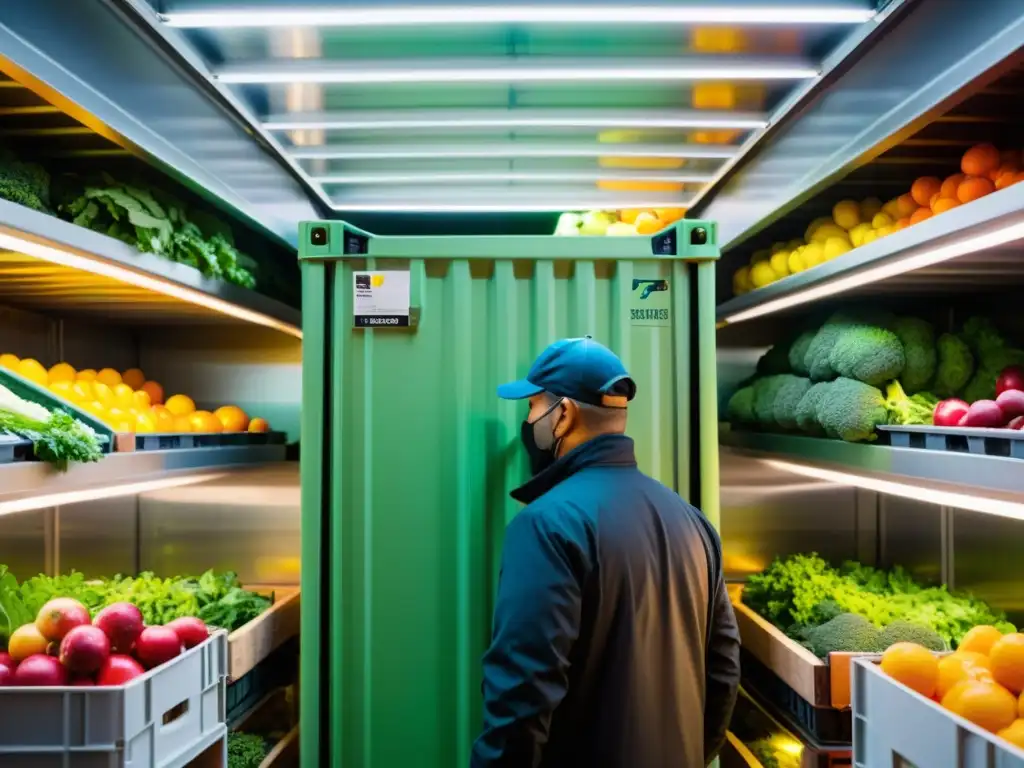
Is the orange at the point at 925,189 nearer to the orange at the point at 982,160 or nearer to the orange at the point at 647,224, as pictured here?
the orange at the point at 982,160

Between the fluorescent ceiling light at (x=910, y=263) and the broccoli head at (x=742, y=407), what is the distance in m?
0.65

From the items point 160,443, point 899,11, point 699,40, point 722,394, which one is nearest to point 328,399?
point 160,443

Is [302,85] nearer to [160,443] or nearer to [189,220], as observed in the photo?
[189,220]

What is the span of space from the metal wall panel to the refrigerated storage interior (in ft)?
0.04

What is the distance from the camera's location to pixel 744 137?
3.19 meters

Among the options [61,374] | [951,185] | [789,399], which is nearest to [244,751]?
[61,374]

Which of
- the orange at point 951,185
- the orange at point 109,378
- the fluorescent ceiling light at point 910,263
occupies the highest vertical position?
the orange at point 951,185

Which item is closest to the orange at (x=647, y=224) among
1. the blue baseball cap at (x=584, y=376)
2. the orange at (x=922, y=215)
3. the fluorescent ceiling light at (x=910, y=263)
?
the fluorescent ceiling light at (x=910, y=263)

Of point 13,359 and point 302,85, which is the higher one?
point 302,85

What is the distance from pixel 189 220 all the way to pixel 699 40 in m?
2.11

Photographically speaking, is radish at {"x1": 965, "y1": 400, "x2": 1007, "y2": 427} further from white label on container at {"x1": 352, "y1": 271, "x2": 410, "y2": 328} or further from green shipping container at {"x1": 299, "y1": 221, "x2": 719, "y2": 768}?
white label on container at {"x1": 352, "y1": 271, "x2": 410, "y2": 328}

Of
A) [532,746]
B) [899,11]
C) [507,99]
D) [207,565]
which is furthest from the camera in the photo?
[207,565]

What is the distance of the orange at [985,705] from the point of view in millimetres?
1787

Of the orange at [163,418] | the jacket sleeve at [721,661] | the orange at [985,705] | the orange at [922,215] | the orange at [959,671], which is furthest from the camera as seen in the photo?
the orange at [163,418]
